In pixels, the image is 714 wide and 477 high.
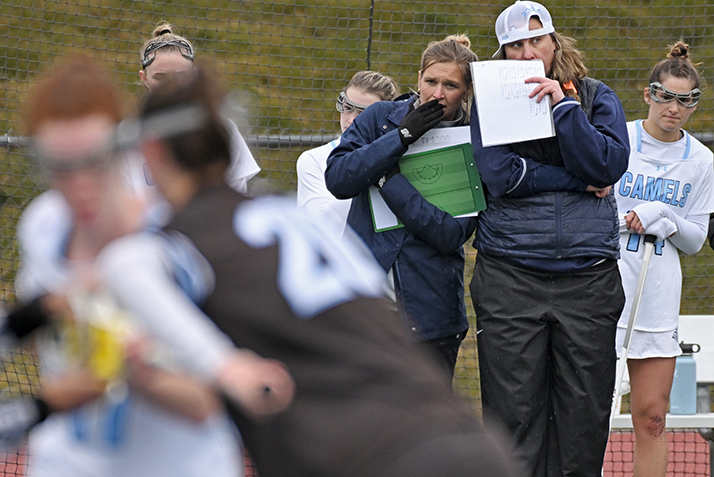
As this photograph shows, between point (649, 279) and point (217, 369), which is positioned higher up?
point (217, 369)

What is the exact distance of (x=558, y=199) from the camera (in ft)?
12.2

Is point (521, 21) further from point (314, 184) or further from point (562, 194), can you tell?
point (314, 184)

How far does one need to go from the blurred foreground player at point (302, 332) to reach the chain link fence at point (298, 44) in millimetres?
5807

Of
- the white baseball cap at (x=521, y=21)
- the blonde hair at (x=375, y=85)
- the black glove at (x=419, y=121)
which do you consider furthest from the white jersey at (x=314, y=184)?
the white baseball cap at (x=521, y=21)

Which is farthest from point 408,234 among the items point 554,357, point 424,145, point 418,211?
point 554,357

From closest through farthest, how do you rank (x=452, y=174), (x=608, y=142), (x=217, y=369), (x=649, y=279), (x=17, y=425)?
(x=217, y=369) → (x=17, y=425) → (x=608, y=142) → (x=452, y=174) → (x=649, y=279)

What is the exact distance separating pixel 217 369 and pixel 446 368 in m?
2.48

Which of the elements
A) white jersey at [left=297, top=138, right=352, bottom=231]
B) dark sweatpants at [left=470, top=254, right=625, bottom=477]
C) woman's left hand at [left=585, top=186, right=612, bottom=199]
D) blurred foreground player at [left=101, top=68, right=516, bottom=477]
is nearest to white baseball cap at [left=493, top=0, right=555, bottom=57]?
woman's left hand at [left=585, top=186, right=612, bottom=199]

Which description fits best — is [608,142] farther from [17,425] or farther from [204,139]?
[17,425]

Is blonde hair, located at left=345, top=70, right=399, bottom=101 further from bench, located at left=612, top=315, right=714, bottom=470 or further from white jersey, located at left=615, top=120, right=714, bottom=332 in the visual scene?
bench, located at left=612, top=315, right=714, bottom=470

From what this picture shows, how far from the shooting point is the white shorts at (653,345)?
4.40 m

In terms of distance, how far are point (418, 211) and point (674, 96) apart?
5.31 feet

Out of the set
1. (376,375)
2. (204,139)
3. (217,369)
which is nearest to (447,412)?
(376,375)

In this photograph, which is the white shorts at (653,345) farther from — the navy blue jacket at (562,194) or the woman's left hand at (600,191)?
the woman's left hand at (600,191)
